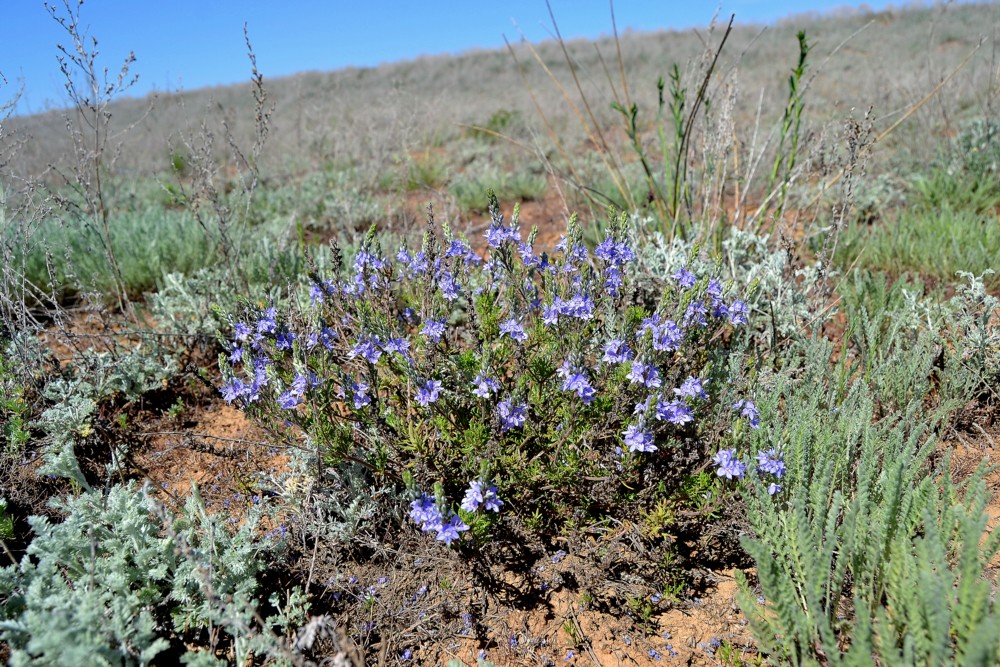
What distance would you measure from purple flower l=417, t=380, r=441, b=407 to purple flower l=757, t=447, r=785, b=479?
3.74 feet

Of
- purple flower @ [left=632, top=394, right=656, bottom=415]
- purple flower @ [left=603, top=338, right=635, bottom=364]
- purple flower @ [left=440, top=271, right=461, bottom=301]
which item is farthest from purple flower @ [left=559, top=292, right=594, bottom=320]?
purple flower @ [left=440, top=271, right=461, bottom=301]

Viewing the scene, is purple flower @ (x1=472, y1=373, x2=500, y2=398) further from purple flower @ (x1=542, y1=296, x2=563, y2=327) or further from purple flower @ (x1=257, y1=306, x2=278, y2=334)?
purple flower @ (x1=257, y1=306, x2=278, y2=334)

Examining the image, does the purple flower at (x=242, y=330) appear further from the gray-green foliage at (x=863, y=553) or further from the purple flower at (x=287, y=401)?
the gray-green foliage at (x=863, y=553)

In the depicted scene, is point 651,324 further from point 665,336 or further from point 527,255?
point 527,255

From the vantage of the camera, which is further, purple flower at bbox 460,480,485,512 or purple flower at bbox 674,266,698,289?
purple flower at bbox 674,266,698,289

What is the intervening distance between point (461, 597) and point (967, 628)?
1.46 metres

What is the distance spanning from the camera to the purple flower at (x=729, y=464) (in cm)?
192

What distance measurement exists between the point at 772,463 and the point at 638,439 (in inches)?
19.1

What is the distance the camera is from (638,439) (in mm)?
1917

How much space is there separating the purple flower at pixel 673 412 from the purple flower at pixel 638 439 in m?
0.09

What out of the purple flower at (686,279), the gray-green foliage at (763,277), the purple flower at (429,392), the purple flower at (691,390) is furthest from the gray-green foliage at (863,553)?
the purple flower at (429,392)

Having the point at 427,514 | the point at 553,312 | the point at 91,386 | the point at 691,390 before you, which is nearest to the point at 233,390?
the point at 427,514

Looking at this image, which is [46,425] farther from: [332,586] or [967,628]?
[967,628]

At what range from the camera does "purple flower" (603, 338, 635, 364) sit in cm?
194
